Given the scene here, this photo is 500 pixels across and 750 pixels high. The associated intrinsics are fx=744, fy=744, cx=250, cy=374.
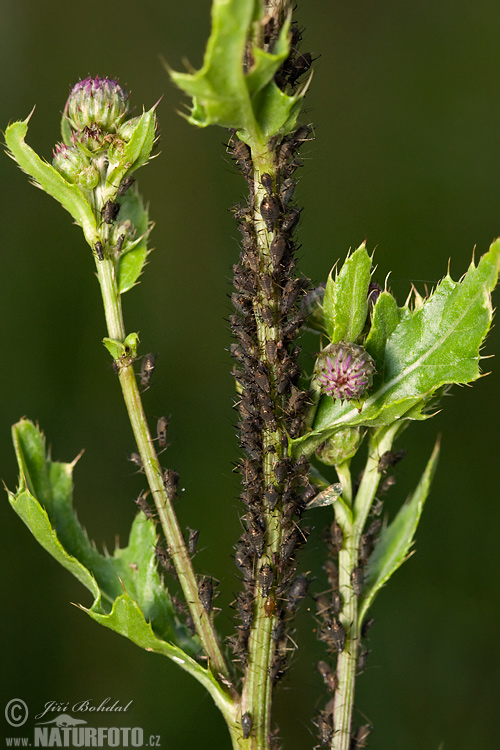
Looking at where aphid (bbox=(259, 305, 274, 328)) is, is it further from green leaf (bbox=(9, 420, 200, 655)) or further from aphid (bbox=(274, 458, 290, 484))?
green leaf (bbox=(9, 420, 200, 655))

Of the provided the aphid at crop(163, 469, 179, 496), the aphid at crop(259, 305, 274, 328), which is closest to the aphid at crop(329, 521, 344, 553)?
the aphid at crop(163, 469, 179, 496)

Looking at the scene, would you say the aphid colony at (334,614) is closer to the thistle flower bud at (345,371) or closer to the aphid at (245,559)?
the aphid at (245,559)

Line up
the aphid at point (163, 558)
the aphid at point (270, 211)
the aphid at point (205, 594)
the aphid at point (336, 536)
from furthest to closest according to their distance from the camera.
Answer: the aphid at point (163, 558) < the aphid at point (336, 536) < the aphid at point (205, 594) < the aphid at point (270, 211)

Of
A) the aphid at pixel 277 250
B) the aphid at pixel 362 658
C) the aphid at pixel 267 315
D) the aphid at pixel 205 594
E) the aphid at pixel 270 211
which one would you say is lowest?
the aphid at pixel 362 658

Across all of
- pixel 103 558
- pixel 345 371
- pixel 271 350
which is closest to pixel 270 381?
pixel 271 350

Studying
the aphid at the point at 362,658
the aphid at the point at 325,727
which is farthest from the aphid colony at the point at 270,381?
the aphid at the point at 362,658
